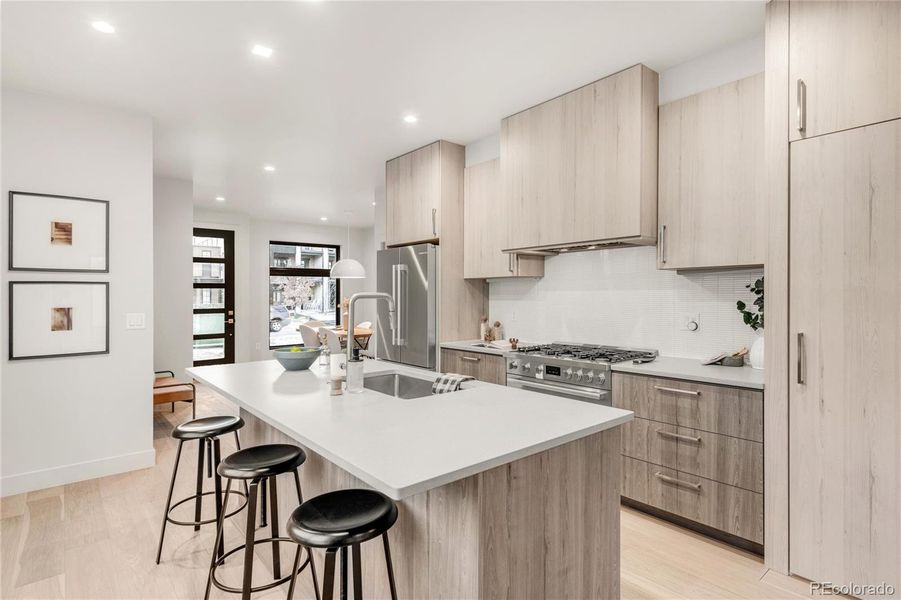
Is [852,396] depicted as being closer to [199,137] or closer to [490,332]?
[490,332]

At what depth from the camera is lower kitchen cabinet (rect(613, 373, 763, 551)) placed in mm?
2307

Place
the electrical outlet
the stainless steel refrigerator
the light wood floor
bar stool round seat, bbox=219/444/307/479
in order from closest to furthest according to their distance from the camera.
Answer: bar stool round seat, bbox=219/444/307/479
the light wood floor
the electrical outlet
the stainless steel refrigerator

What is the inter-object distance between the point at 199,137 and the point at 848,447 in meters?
4.88

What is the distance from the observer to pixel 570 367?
122 inches

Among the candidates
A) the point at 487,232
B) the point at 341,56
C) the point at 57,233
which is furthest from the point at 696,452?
the point at 57,233

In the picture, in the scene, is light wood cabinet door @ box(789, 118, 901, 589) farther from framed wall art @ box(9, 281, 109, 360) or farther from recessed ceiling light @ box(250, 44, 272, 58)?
framed wall art @ box(9, 281, 109, 360)

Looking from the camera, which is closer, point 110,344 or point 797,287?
point 797,287

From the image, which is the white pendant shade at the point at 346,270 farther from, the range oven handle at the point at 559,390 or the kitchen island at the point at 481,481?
the kitchen island at the point at 481,481

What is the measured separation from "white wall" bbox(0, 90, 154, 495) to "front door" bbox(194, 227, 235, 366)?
426 centimetres

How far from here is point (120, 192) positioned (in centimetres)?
353

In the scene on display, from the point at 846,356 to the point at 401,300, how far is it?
10.9 ft

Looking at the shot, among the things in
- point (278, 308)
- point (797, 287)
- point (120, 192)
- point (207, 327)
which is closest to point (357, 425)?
point (797, 287)

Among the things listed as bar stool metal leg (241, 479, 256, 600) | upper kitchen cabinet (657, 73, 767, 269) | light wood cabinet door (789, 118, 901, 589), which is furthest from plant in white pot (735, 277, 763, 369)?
bar stool metal leg (241, 479, 256, 600)

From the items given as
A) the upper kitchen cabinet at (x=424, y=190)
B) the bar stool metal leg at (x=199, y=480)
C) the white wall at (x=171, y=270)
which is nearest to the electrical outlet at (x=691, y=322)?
the upper kitchen cabinet at (x=424, y=190)
